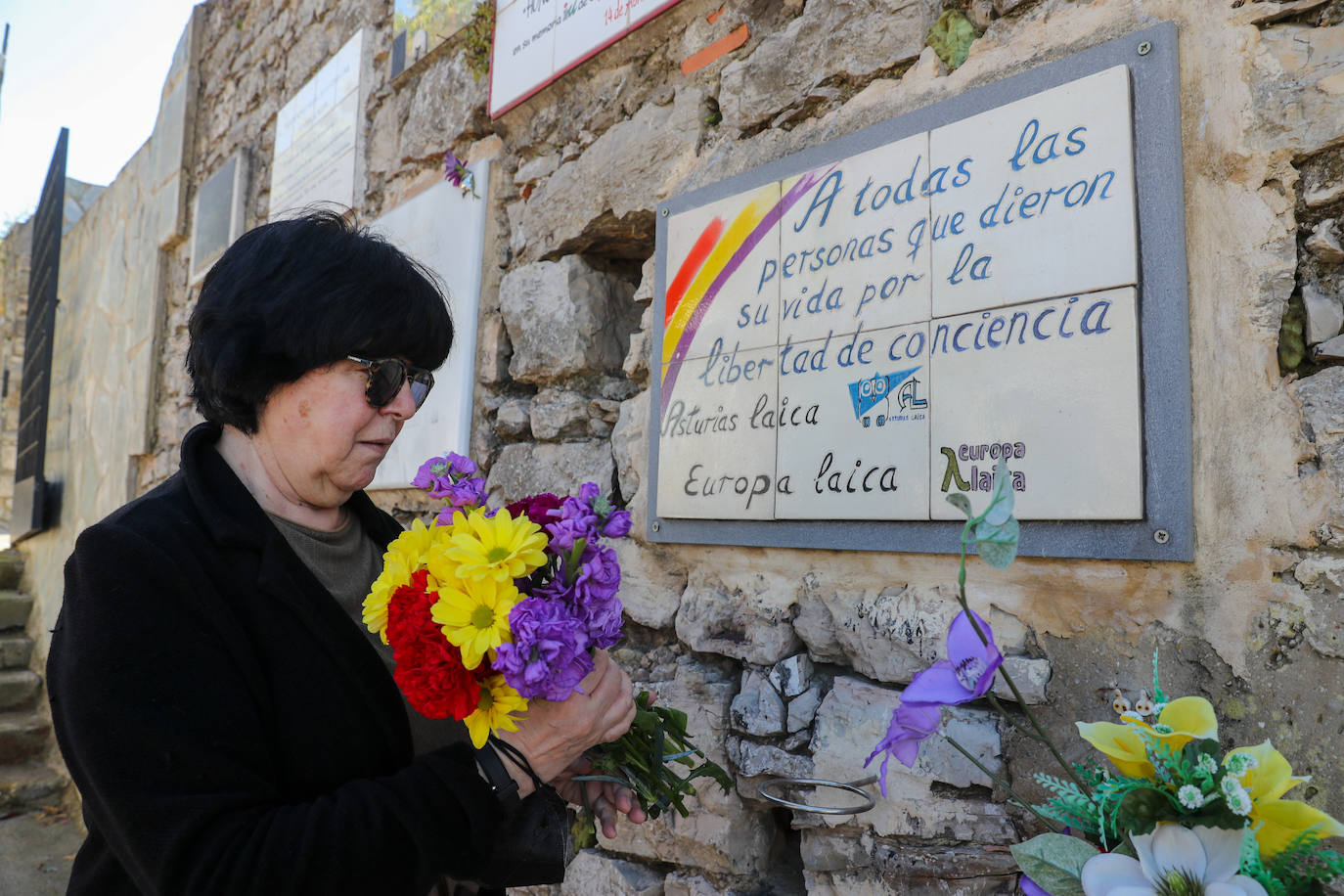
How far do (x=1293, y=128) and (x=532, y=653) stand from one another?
126cm

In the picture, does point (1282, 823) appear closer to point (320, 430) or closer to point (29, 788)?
point (320, 430)

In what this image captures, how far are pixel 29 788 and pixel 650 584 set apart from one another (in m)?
4.44

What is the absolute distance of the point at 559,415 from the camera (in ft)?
7.66

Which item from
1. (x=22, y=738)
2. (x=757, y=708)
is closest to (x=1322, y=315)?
(x=757, y=708)

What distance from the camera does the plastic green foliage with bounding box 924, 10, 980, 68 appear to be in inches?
62.4

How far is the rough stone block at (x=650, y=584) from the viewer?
6.46 ft

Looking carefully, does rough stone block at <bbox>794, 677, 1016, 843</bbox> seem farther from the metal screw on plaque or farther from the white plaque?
the white plaque

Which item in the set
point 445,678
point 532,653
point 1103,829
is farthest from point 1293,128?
point 445,678

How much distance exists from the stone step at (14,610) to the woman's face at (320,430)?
6.23 meters

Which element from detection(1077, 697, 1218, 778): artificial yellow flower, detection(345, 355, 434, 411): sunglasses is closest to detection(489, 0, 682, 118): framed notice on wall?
detection(345, 355, 434, 411): sunglasses

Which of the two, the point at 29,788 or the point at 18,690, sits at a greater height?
the point at 18,690

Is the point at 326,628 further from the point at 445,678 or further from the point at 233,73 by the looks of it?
the point at 233,73

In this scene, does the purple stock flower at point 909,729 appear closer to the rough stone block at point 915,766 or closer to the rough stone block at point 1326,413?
the rough stone block at point 915,766

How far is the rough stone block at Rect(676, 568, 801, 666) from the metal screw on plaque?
0.77 ft
